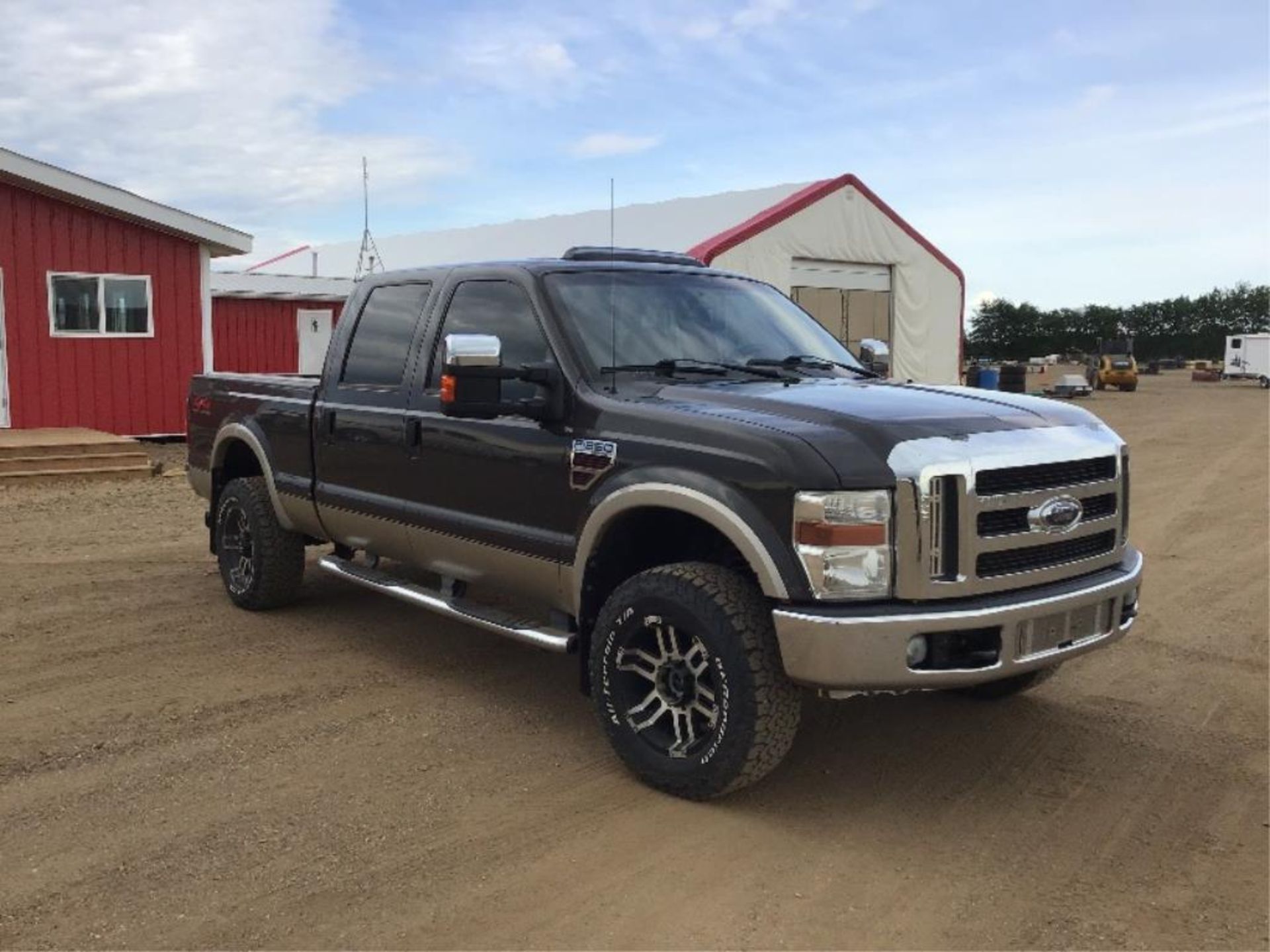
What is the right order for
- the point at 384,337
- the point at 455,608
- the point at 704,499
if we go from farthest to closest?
the point at 384,337
the point at 455,608
the point at 704,499

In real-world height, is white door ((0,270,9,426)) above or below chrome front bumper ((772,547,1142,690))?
above

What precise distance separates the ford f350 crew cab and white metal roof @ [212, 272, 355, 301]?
1863 cm

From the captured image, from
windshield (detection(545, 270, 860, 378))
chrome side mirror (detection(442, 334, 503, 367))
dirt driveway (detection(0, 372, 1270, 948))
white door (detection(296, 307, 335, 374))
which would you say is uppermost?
white door (detection(296, 307, 335, 374))

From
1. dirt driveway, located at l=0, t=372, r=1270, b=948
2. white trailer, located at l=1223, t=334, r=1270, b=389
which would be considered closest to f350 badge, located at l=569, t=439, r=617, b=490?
dirt driveway, located at l=0, t=372, r=1270, b=948

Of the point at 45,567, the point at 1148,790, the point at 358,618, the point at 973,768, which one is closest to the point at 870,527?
the point at 973,768

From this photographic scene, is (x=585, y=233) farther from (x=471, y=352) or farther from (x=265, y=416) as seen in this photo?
(x=471, y=352)

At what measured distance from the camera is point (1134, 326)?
86.9m

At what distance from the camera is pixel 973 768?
4.43 meters

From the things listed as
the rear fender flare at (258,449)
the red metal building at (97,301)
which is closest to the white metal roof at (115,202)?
the red metal building at (97,301)

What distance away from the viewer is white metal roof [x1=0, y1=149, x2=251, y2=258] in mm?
14281

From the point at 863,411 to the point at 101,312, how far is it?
14.2m

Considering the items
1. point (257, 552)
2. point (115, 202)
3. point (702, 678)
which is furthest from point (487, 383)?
point (115, 202)

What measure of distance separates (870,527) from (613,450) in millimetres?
1089

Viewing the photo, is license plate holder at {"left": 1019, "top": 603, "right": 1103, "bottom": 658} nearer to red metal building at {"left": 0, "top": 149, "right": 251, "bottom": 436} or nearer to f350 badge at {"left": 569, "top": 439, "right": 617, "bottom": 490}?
f350 badge at {"left": 569, "top": 439, "right": 617, "bottom": 490}
